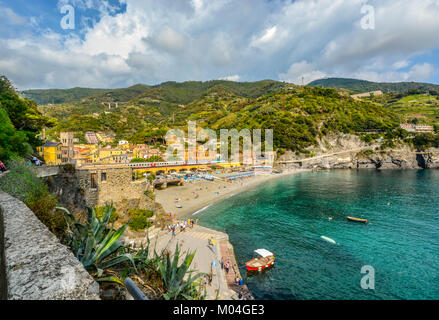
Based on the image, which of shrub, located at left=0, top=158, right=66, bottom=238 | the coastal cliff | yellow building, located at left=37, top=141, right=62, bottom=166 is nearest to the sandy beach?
yellow building, located at left=37, top=141, right=62, bottom=166

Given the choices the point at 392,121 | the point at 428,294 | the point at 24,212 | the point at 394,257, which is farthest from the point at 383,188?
the point at 392,121

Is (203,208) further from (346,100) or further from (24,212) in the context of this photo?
(346,100)

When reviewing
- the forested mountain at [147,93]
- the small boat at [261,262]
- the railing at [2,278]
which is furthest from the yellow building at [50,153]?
the forested mountain at [147,93]

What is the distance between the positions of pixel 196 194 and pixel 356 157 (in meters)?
55.6

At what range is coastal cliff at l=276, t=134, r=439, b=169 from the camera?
195 feet

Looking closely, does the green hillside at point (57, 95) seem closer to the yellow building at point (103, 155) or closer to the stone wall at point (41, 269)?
the yellow building at point (103, 155)

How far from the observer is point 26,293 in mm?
1546

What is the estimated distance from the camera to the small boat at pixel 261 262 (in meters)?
13.1

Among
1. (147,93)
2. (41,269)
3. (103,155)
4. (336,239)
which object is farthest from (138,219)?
(147,93)

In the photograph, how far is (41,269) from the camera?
6.05ft

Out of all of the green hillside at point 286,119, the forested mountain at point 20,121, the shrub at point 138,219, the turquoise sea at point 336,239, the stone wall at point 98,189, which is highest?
the green hillside at point 286,119

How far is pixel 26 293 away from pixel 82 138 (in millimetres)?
70257

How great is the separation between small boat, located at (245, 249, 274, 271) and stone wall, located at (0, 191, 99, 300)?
1275cm

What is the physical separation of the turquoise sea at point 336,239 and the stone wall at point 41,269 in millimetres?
11798
